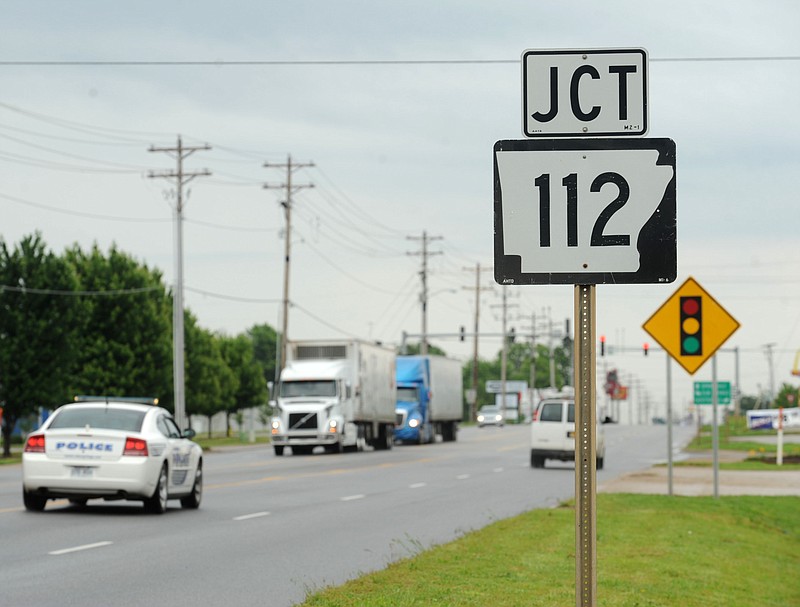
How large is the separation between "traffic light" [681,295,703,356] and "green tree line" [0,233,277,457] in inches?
1222

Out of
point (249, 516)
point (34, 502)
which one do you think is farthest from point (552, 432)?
point (34, 502)

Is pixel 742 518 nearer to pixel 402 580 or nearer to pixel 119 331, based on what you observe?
pixel 402 580

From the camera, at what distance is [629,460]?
160 ft

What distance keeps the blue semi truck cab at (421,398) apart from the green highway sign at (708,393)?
26408 millimetres

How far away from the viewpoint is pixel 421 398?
216 ft

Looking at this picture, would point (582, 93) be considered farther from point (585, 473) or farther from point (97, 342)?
point (97, 342)

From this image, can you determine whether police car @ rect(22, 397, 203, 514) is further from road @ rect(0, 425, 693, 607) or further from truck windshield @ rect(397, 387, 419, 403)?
truck windshield @ rect(397, 387, 419, 403)

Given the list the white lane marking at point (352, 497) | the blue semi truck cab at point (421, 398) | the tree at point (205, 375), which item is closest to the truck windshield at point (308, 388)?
the blue semi truck cab at point (421, 398)

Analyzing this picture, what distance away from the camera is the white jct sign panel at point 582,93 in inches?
261

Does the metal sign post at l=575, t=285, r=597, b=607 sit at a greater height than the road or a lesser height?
greater

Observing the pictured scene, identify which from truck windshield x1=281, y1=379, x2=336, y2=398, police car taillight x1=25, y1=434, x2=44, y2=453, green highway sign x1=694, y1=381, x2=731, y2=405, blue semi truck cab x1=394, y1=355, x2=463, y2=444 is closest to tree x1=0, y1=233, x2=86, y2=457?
truck windshield x1=281, y1=379, x2=336, y2=398

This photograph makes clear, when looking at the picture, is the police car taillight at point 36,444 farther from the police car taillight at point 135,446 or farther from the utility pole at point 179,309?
the utility pole at point 179,309

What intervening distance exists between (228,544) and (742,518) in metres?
8.48

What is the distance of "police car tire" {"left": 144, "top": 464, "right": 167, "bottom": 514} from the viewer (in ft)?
71.0
